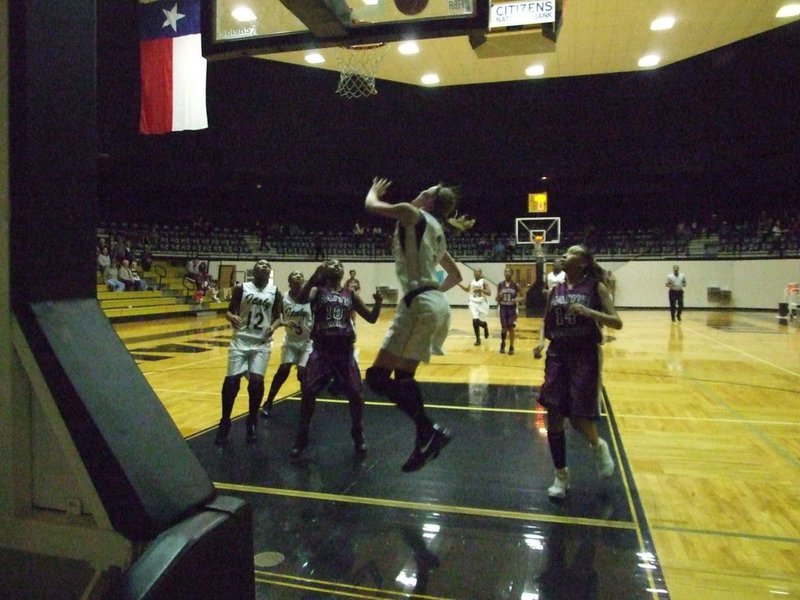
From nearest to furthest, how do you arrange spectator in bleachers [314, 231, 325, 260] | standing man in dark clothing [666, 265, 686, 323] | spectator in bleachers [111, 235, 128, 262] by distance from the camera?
standing man in dark clothing [666, 265, 686, 323] < spectator in bleachers [111, 235, 128, 262] < spectator in bleachers [314, 231, 325, 260]

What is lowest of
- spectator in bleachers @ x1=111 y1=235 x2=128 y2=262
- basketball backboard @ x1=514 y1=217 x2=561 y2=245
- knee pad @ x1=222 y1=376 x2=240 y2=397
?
knee pad @ x1=222 y1=376 x2=240 y2=397

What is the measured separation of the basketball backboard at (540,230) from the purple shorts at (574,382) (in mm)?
17953

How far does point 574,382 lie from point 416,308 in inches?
55.8

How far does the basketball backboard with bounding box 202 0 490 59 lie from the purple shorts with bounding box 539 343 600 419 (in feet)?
7.54

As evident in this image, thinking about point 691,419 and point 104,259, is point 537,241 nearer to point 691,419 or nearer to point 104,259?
point 104,259

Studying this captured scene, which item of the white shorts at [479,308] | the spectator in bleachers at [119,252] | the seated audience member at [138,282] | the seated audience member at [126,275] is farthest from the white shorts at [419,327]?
the spectator in bleachers at [119,252]

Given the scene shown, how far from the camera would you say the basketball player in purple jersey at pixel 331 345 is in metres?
5.39

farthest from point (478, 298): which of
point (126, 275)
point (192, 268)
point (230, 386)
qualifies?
point (192, 268)

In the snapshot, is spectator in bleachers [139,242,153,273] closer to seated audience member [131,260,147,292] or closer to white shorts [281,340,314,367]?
seated audience member [131,260,147,292]

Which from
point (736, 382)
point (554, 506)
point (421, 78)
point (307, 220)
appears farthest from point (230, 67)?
point (554, 506)

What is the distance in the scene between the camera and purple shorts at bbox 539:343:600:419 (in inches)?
165

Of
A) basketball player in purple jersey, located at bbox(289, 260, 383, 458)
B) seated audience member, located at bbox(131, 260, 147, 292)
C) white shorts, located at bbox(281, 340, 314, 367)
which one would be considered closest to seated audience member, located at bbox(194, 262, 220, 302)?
seated audience member, located at bbox(131, 260, 147, 292)

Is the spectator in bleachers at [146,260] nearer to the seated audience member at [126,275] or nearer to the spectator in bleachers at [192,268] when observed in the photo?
the spectator in bleachers at [192,268]

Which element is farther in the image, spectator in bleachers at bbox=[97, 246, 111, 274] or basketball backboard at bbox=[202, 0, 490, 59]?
spectator in bleachers at bbox=[97, 246, 111, 274]
